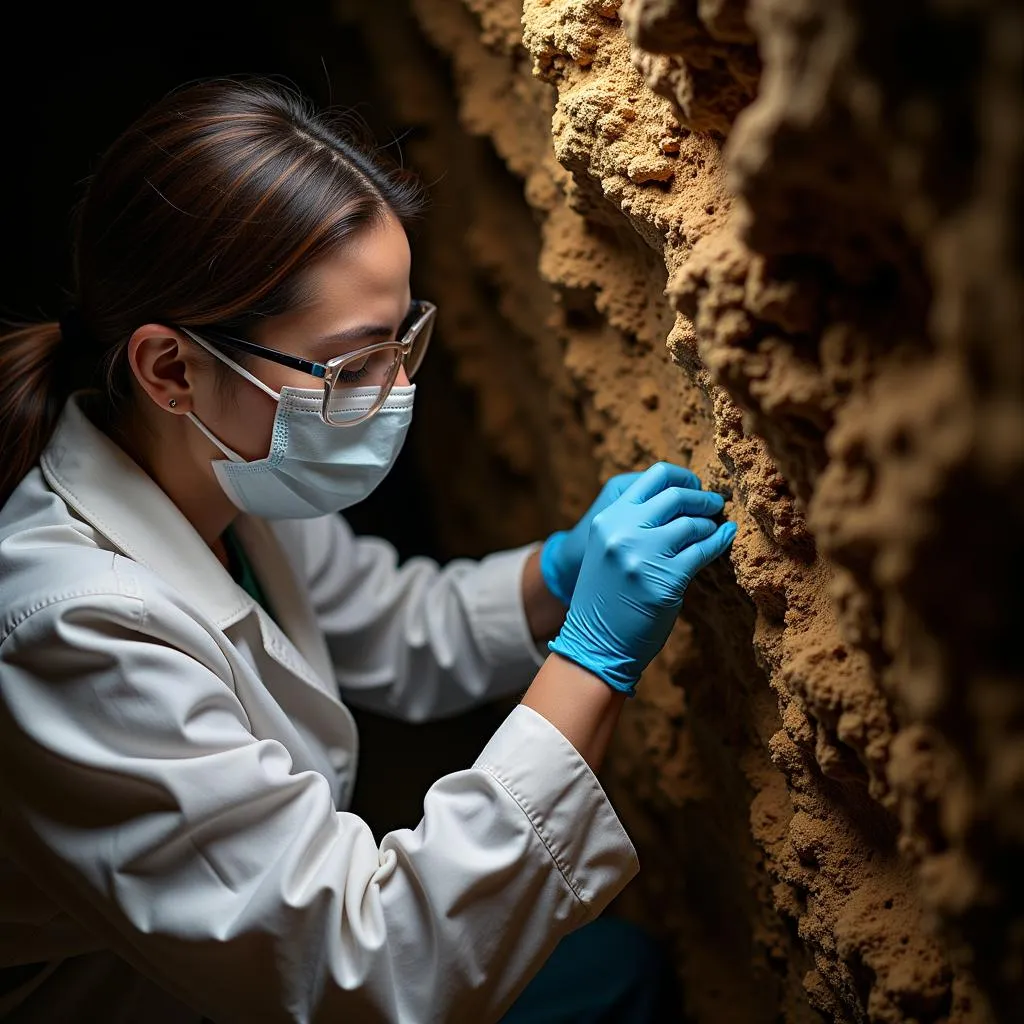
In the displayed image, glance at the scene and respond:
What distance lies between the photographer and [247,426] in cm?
127

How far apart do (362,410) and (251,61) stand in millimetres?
1940

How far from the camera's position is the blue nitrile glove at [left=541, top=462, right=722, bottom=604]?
1.21 m

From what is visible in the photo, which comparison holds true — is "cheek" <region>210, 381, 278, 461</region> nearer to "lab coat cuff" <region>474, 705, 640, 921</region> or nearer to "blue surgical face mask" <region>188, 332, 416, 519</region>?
"blue surgical face mask" <region>188, 332, 416, 519</region>

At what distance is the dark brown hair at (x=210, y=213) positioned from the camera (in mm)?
1196

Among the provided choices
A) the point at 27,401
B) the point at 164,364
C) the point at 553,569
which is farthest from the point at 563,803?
the point at 27,401

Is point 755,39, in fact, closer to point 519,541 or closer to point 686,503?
point 686,503

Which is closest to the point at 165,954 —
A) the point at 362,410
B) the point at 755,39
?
the point at 362,410

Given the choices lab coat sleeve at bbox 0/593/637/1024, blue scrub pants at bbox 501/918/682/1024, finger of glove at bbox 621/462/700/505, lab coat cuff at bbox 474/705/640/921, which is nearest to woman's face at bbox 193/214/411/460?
lab coat sleeve at bbox 0/593/637/1024

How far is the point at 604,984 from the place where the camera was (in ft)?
5.19

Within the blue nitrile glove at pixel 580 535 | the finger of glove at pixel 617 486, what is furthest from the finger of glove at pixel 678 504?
the finger of glove at pixel 617 486

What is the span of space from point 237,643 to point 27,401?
442 mm

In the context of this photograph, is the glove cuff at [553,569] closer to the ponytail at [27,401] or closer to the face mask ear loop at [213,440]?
the face mask ear loop at [213,440]

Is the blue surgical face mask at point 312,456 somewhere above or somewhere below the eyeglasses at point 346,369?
below

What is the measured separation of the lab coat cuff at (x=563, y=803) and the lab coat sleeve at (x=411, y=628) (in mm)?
544
